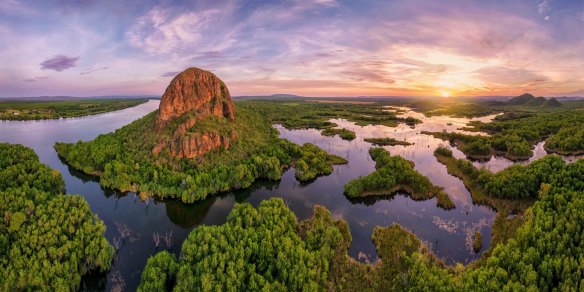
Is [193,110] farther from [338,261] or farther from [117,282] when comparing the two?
[338,261]

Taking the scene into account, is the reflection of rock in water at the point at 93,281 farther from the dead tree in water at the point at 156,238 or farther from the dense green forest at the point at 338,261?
the dense green forest at the point at 338,261

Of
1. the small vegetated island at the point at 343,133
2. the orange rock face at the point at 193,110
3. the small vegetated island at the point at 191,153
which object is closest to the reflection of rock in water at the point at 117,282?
the small vegetated island at the point at 191,153

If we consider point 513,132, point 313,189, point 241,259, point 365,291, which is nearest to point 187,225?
point 241,259

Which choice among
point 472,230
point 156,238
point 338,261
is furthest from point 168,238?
point 472,230

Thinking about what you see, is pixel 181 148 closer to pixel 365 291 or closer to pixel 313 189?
pixel 313 189

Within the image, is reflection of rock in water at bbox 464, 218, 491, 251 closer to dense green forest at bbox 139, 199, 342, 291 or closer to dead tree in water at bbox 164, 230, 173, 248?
dense green forest at bbox 139, 199, 342, 291

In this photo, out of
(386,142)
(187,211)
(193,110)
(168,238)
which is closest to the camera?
(168,238)
